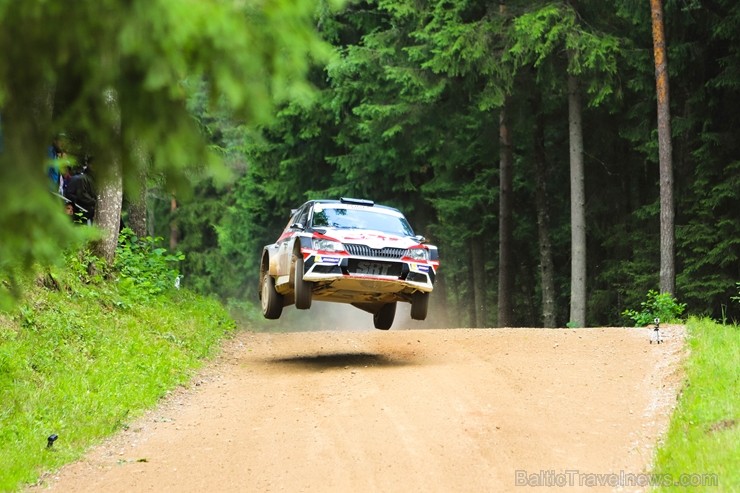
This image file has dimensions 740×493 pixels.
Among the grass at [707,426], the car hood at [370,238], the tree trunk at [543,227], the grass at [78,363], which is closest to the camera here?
the grass at [707,426]

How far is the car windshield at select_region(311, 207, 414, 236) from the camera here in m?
15.8

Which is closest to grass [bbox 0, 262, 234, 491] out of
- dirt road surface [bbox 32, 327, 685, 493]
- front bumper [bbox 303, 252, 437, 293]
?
dirt road surface [bbox 32, 327, 685, 493]

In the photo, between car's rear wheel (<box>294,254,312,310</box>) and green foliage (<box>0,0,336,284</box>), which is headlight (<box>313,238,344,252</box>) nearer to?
car's rear wheel (<box>294,254,312,310</box>)

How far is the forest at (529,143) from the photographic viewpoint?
25000 millimetres

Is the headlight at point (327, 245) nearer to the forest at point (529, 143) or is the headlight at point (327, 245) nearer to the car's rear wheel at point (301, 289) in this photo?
the car's rear wheel at point (301, 289)

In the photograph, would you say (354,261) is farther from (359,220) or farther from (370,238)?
(359,220)

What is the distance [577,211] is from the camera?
26.6 meters

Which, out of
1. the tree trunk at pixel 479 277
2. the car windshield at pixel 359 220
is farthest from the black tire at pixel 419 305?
the tree trunk at pixel 479 277

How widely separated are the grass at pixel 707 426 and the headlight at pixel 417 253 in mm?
4179

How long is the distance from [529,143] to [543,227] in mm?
4818

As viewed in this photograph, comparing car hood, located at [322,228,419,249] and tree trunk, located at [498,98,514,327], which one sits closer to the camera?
car hood, located at [322,228,419,249]

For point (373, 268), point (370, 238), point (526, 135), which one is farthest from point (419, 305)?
point (526, 135)

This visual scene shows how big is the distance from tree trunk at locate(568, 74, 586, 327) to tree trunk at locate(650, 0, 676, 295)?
2.95 m

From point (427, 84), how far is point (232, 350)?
13.0 metres
